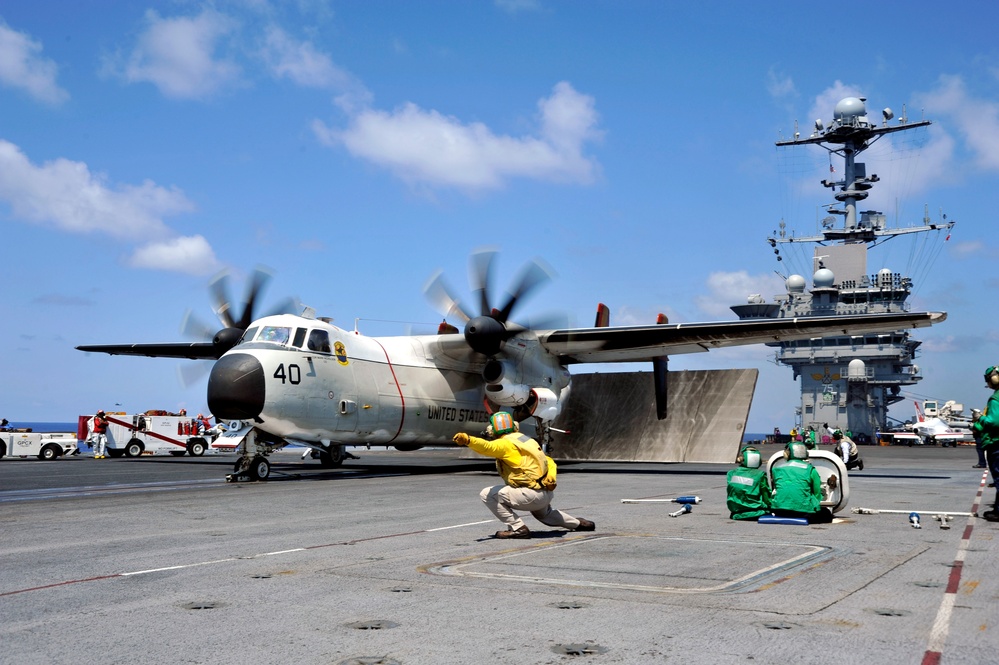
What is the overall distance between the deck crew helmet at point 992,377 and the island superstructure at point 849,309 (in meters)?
64.4

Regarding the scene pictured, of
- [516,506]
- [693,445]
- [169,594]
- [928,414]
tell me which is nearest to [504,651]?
[169,594]

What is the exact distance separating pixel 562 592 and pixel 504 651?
1894 millimetres

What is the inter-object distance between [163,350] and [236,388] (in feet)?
46.8

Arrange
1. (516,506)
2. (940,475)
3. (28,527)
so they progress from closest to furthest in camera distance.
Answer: (516,506)
(28,527)
(940,475)

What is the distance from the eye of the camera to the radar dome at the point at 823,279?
247 ft

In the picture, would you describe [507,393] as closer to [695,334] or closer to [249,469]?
[695,334]

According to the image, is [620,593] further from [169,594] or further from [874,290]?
[874,290]

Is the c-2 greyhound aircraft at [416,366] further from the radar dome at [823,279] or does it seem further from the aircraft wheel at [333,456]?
the radar dome at [823,279]

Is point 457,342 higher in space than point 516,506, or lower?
higher

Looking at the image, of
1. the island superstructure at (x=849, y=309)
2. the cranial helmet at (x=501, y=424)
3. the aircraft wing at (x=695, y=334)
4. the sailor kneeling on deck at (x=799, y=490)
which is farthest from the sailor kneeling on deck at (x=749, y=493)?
the island superstructure at (x=849, y=309)

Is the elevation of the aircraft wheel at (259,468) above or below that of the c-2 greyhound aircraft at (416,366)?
below

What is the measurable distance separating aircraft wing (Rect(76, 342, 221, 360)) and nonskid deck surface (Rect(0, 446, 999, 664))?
1860cm

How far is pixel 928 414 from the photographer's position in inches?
3120

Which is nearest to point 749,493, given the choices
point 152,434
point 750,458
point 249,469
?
point 750,458
